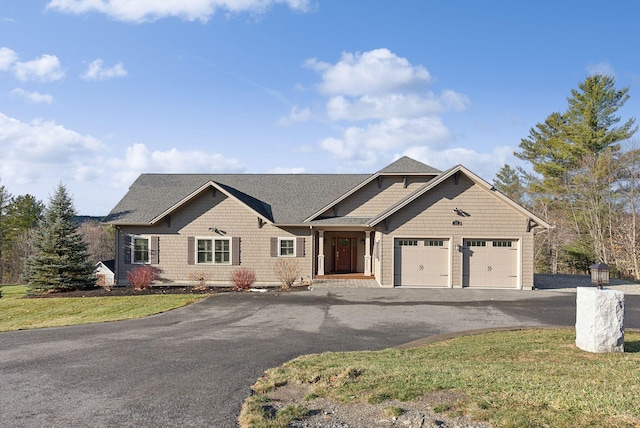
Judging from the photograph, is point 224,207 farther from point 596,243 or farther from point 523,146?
point 523,146

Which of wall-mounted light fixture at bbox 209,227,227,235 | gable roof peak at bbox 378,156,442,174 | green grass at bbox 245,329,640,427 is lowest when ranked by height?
green grass at bbox 245,329,640,427

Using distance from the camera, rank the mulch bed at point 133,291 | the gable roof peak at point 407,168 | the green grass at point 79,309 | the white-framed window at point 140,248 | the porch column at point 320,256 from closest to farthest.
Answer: the green grass at point 79,309 < the mulch bed at point 133,291 < the white-framed window at point 140,248 < the porch column at point 320,256 < the gable roof peak at point 407,168

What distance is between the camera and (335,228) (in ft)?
65.8

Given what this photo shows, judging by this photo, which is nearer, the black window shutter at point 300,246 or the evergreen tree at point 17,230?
the black window shutter at point 300,246

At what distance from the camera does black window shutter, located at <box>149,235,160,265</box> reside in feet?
65.8

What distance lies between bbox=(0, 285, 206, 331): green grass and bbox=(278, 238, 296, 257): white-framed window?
538 cm

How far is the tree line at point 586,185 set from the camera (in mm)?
27281

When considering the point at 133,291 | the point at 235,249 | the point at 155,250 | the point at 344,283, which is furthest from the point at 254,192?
the point at 133,291

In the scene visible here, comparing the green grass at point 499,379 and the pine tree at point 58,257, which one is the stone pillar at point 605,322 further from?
the pine tree at point 58,257

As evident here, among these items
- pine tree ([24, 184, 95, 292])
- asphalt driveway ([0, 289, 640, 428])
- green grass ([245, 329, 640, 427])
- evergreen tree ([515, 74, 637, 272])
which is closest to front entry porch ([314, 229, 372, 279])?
asphalt driveway ([0, 289, 640, 428])

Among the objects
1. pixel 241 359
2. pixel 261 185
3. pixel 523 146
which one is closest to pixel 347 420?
pixel 241 359

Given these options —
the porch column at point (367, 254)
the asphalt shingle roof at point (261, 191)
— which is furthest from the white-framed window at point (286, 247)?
the porch column at point (367, 254)

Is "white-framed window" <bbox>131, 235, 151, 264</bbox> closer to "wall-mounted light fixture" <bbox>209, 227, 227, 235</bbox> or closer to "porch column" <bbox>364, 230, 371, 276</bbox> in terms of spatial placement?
"wall-mounted light fixture" <bbox>209, 227, 227, 235</bbox>

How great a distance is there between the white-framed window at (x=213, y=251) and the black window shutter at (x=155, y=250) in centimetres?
196
